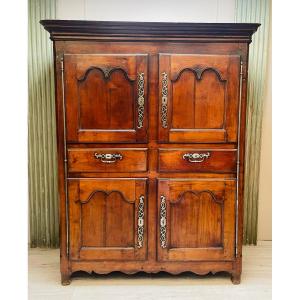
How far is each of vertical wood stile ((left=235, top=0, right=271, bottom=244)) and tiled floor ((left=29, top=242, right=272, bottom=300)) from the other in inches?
18.0

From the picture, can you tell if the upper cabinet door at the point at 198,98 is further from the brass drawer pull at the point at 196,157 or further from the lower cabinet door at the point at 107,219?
the lower cabinet door at the point at 107,219

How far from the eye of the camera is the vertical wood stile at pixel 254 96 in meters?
3.00

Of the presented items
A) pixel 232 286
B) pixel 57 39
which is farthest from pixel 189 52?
pixel 232 286

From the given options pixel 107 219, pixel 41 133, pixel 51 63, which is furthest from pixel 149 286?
pixel 51 63

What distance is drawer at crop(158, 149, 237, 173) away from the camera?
2465 mm

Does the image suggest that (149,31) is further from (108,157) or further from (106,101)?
(108,157)

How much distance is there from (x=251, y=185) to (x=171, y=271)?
41.1 inches

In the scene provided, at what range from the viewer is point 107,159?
8.06 feet

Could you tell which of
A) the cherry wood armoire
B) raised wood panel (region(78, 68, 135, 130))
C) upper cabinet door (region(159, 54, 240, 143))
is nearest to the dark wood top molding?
the cherry wood armoire

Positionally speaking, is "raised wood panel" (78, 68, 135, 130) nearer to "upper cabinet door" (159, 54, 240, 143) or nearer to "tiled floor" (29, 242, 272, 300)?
"upper cabinet door" (159, 54, 240, 143)

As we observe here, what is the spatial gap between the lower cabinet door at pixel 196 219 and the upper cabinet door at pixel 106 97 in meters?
0.43

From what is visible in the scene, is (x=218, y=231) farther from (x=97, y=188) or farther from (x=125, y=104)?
(x=125, y=104)

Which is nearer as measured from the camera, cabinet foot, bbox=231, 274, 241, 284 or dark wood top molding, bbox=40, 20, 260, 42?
dark wood top molding, bbox=40, 20, 260, 42

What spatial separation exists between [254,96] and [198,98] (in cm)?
85
